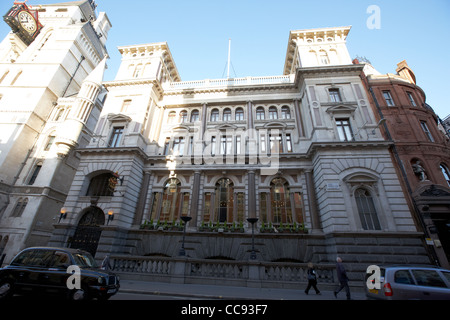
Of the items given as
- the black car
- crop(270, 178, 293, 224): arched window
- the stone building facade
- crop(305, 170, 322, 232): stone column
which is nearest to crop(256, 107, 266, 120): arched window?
crop(270, 178, 293, 224): arched window

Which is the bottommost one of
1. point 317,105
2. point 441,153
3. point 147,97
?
point 441,153

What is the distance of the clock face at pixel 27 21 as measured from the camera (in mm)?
36312

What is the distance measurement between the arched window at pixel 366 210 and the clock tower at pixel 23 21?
56.8 metres

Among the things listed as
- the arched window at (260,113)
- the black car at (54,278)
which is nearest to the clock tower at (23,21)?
the arched window at (260,113)

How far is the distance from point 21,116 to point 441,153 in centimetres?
4837

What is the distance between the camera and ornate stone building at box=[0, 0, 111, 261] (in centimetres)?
2325

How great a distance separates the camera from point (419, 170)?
55.4 feet

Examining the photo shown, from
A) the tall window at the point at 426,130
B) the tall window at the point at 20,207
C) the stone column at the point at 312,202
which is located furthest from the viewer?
the tall window at the point at 20,207

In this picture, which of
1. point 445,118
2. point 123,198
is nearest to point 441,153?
point 123,198

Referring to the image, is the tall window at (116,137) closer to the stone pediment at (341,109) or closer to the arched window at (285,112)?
the arched window at (285,112)

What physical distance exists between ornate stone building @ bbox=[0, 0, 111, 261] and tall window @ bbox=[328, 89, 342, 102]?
27.1 meters

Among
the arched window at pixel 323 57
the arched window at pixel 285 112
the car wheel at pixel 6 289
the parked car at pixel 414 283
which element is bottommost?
the car wheel at pixel 6 289

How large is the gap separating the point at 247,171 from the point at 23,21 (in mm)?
49768
